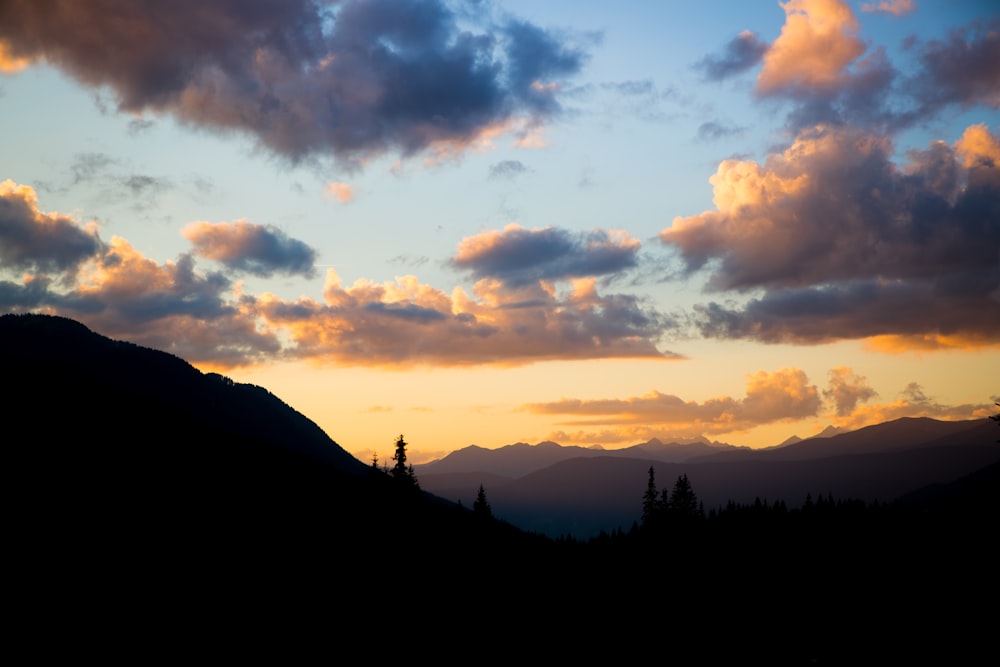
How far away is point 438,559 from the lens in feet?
437

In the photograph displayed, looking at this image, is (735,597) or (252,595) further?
(735,597)

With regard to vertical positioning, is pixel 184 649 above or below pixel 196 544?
below

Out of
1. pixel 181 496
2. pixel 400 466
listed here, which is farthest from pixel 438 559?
pixel 181 496

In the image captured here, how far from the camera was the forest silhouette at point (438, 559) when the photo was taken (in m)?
105

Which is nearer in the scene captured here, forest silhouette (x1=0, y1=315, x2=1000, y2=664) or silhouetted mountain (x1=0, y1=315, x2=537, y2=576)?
forest silhouette (x1=0, y1=315, x2=1000, y2=664)

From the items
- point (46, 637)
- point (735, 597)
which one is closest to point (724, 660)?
point (735, 597)

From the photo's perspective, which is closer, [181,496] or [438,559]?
[181,496]

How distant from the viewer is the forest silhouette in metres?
105

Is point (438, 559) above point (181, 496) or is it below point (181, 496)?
below

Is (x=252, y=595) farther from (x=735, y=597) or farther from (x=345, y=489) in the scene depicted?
(x=735, y=597)

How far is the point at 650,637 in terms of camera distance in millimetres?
126812

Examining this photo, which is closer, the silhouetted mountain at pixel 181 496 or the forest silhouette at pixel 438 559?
the forest silhouette at pixel 438 559

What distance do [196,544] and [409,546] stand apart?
35350 millimetres

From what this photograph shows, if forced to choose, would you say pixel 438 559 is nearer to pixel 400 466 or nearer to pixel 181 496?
pixel 400 466
